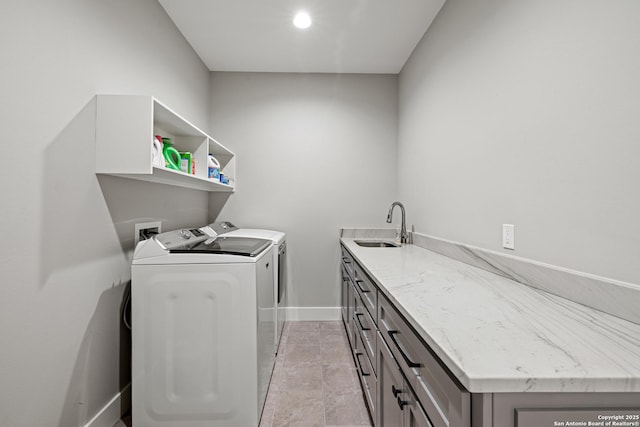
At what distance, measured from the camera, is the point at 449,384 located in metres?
0.64

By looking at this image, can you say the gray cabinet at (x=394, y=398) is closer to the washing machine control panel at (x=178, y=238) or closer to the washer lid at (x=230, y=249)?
the washer lid at (x=230, y=249)

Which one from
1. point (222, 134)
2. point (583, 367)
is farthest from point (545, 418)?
point (222, 134)

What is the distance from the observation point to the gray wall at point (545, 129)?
848 mm

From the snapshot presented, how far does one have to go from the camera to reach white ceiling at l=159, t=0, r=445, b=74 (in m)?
1.98

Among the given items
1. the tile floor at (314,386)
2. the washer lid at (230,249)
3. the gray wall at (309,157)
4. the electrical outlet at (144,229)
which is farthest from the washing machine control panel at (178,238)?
the tile floor at (314,386)

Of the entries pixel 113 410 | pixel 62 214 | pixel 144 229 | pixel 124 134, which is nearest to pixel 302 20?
pixel 124 134

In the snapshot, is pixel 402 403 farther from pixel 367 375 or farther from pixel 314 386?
pixel 314 386

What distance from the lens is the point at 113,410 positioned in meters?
1.53

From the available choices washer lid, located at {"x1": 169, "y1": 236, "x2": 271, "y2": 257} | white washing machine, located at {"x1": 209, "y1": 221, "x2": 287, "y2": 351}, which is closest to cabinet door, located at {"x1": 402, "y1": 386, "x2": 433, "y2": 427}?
washer lid, located at {"x1": 169, "y1": 236, "x2": 271, "y2": 257}

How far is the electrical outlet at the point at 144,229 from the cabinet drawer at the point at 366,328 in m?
1.44

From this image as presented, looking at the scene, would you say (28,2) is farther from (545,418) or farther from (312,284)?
(312,284)

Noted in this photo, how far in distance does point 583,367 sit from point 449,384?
0.26 meters

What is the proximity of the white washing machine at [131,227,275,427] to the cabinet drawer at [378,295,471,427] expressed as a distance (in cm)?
77

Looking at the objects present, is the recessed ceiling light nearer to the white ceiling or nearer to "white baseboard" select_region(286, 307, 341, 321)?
the white ceiling
